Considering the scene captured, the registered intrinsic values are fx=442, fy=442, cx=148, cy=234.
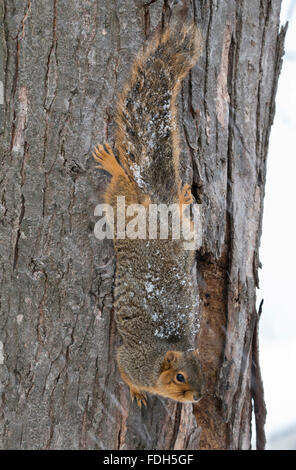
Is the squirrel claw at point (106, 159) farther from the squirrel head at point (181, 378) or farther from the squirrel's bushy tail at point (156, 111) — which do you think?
the squirrel head at point (181, 378)

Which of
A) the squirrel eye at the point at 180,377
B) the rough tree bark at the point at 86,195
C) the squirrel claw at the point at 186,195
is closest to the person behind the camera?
the rough tree bark at the point at 86,195

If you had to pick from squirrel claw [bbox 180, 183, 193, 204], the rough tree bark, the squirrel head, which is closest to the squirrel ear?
the squirrel head

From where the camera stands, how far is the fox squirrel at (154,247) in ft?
5.06

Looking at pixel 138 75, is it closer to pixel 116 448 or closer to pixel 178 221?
pixel 178 221

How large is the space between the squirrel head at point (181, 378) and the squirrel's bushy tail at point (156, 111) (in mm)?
655

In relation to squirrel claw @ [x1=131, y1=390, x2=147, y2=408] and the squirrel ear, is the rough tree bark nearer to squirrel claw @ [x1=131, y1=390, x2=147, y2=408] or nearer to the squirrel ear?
squirrel claw @ [x1=131, y1=390, x2=147, y2=408]

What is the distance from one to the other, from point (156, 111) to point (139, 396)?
42.8 inches

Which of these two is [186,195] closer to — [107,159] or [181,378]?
[107,159]

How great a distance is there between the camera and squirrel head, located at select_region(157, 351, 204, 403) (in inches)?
66.6

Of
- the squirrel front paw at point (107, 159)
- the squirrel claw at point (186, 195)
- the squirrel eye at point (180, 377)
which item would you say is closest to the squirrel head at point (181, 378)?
the squirrel eye at point (180, 377)

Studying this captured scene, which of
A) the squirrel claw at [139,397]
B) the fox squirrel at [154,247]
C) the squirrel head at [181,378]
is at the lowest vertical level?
the squirrel claw at [139,397]

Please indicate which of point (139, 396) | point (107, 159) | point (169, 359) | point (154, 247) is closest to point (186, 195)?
point (154, 247)

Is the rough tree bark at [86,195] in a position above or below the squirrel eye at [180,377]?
above
